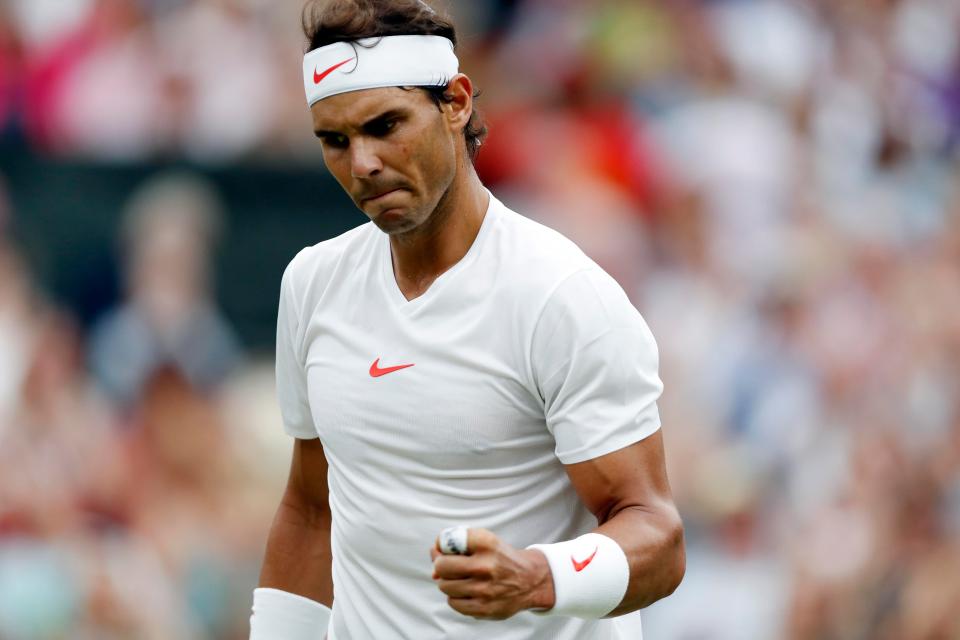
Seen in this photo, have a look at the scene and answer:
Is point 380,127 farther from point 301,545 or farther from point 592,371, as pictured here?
point 301,545

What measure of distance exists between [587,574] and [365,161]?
35.0 inches

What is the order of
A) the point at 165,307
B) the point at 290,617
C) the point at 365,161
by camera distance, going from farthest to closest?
the point at 165,307, the point at 290,617, the point at 365,161

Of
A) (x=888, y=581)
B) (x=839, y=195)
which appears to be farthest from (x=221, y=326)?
(x=839, y=195)

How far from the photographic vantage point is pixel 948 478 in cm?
741

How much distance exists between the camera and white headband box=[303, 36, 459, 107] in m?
3.28

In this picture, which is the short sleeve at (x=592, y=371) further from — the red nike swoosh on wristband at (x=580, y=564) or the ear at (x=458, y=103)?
the ear at (x=458, y=103)

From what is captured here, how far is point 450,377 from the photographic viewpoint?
3.28 meters

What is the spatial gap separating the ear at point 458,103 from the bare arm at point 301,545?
89 centimetres

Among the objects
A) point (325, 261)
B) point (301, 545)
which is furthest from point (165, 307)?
point (325, 261)

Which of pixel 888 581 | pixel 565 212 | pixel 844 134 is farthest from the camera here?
pixel 844 134

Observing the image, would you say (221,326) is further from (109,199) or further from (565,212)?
(565,212)

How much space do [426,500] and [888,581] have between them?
4.20 metres

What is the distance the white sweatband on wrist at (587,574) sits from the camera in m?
2.94

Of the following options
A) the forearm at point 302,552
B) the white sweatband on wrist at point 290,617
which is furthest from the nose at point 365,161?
the white sweatband on wrist at point 290,617
